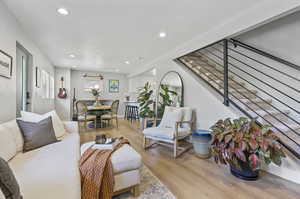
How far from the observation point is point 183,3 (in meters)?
2.03

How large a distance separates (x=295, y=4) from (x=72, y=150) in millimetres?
3053

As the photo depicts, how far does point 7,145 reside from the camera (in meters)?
1.48

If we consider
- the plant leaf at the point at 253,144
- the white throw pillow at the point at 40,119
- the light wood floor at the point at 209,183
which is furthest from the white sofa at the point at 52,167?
the plant leaf at the point at 253,144

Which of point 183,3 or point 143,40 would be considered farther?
point 143,40

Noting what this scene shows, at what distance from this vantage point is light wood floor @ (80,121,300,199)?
1630mm

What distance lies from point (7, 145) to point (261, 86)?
3.96 metres

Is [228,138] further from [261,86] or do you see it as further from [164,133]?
[261,86]

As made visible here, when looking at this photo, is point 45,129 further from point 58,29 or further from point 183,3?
point 183,3

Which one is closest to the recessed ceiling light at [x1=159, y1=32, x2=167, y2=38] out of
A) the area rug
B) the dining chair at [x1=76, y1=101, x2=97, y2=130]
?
the area rug

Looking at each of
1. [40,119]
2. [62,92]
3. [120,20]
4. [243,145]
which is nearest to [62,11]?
[120,20]

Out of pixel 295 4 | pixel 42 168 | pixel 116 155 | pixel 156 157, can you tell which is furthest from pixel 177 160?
pixel 295 4

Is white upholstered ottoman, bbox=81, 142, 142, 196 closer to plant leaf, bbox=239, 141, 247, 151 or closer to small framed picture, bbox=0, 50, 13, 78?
plant leaf, bbox=239, 141, 247, 151

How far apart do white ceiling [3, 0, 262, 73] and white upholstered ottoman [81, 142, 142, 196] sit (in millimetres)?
1949

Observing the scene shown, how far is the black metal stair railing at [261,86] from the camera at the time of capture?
7.26ft
